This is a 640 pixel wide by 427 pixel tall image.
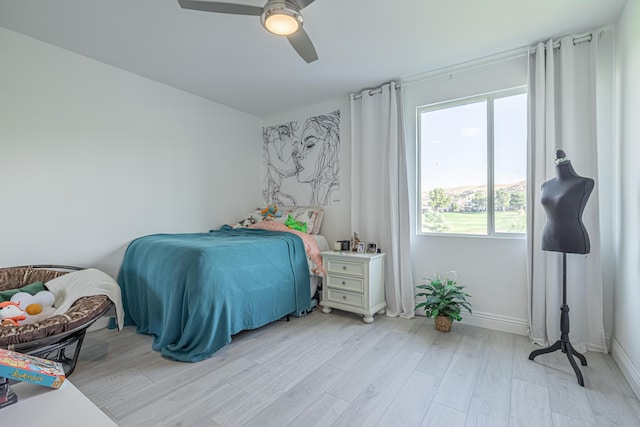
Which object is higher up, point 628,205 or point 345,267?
point 628,205

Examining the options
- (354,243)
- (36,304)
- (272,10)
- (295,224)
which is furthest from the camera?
(295,224)

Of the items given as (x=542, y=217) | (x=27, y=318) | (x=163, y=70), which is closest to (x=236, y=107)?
(x=163, y=70)

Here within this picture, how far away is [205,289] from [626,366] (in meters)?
2.86

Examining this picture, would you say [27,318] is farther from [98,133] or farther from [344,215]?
[344,215]

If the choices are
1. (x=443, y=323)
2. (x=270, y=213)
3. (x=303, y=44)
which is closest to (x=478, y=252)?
(x=443, y=323)

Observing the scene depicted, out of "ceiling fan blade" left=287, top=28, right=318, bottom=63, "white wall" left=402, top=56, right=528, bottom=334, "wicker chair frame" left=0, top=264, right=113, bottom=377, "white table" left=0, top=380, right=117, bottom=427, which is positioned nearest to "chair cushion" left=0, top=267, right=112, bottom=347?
"wicker chair frame" left=0, top=264, right=113, bottom=377

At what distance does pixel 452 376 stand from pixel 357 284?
121 cm

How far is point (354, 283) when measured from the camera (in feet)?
10.0

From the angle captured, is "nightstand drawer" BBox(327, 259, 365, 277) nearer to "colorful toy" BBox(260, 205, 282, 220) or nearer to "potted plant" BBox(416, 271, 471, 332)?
"potted plant" BBox(416, 271, 471, 332)

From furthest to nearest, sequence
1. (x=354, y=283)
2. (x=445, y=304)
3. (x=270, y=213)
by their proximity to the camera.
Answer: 1. (x=270, y=213)
2. (x=354, y=283)
3. (x=445, y=304)

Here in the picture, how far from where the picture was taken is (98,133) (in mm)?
2889

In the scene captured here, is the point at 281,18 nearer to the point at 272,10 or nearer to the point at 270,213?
the point at 272,10

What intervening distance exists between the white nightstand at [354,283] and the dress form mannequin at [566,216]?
1.39m

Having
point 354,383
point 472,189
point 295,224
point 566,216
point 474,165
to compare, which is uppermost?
point 474,165
